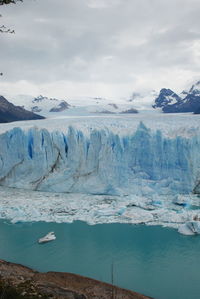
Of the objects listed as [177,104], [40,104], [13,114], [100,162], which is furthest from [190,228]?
[40,104]

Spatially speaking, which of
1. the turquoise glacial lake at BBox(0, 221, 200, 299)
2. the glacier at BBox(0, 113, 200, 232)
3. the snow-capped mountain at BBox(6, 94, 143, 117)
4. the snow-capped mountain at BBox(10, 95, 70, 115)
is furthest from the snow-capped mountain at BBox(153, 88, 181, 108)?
the turquoise glacial lake at BBox(0, 221, 200, 299)

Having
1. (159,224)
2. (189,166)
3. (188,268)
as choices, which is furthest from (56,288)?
(189,166)

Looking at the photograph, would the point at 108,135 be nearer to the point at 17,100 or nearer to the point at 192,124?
the point at 192,124

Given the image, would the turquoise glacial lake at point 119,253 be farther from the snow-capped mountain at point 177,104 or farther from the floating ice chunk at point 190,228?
the snow-capped mountain at point 177,104

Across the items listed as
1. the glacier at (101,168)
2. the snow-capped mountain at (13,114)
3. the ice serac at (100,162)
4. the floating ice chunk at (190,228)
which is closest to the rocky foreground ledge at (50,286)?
the floating ice chunk at (190,228)

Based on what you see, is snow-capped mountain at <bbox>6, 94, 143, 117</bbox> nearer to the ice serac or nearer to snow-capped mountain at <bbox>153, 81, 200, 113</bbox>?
snow-capped mountain at <bbox>153, 81, 200, 113</bbox>

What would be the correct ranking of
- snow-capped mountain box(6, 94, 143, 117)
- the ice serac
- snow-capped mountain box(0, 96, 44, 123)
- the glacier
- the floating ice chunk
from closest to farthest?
1. the floating ice chunk
2. the glacier
3. the ice serac
4. snow-capped mountain box(6, 94, 143, 117)
5. snow-capped mountain box(0, 96, 44, 123)
